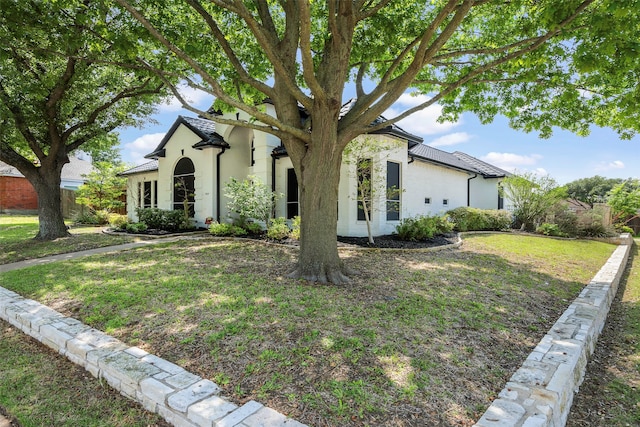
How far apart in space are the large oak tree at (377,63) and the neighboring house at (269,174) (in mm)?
3465

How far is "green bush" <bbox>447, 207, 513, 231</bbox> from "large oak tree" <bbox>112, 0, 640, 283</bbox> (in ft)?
23.8

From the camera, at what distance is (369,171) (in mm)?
11438

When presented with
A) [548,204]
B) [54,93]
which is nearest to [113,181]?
[54,93]

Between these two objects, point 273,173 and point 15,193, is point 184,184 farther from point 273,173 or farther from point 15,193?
point 15,193

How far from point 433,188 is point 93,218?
Answer: 19.0m

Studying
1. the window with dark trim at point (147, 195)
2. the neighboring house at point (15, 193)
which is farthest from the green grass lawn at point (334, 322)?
the neighboring house at point (15, 193)

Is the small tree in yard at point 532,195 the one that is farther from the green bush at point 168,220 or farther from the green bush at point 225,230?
the green bush at point 168,220

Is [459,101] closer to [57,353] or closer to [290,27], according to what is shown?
[290,27]

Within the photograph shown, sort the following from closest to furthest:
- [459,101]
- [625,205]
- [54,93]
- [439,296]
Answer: [439,296], [459,101], [54,93], [625,205]

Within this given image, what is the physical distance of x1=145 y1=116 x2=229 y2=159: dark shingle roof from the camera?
1420cm

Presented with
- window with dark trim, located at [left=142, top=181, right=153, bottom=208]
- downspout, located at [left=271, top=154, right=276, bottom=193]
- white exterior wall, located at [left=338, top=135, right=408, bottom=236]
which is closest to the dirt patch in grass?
white exterior wall, located at [left=338, top=135, right=408, bottom=236]

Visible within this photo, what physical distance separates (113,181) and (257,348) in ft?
68.2

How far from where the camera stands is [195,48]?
21.6 ft

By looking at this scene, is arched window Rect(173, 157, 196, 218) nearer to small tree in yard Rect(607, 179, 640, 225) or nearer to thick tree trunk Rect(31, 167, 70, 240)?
thick tree trunk Rect(31, 167, 70, 240)
